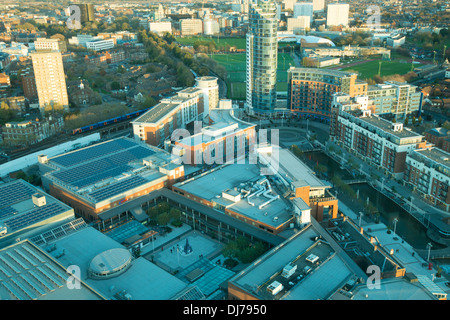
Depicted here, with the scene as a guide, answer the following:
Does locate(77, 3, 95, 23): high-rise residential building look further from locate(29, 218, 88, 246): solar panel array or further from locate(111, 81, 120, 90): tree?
locate(29, 218, 88, 246): solar panel array

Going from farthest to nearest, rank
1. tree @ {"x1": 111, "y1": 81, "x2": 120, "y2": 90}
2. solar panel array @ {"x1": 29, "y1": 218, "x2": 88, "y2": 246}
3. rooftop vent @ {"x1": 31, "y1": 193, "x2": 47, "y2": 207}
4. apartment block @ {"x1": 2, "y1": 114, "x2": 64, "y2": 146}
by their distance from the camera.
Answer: tree @ {"x1": 111, "y1": 81, "x2": 120, "y2": 90} < apartment block @ {"x1": 2, "y1": 114, "x2": 64, "y2": 146} < rooftop vent @ {"x1": 31, "y1": 193, "x2": 47, "y2": 207} < solar panel array @ {"x1": 29, "y1": 218, "x2": 88, "y2": 246}

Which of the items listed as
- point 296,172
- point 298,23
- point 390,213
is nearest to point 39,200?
point 296,172

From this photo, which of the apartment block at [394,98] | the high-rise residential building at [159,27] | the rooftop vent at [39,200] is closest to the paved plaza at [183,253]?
the rooftop vent at [39,200]

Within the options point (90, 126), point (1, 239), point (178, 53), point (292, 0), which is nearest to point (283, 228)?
point (1, 239)

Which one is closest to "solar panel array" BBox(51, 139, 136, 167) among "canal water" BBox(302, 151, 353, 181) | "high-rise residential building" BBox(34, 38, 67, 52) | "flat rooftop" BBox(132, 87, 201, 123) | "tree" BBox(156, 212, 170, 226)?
"flat rooftop" BBox(132, 87, 201, 123)

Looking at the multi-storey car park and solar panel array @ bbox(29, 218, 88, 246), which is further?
the multi-storey car park

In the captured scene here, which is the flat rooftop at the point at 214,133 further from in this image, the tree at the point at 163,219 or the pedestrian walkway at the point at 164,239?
the pedestrian walkway at the point at 164,239
